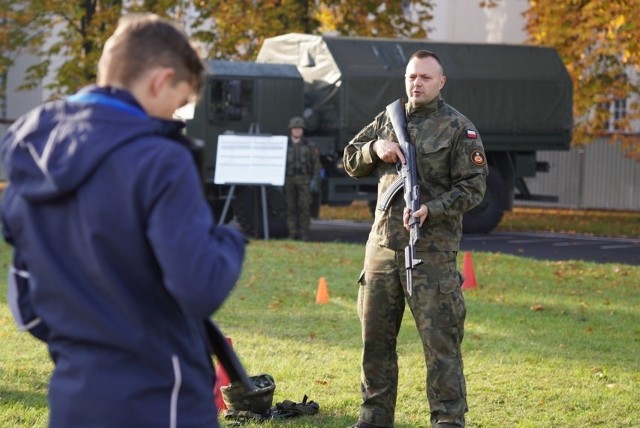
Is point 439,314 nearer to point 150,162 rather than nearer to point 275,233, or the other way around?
point 150,162

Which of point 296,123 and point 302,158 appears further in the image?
point 302,158

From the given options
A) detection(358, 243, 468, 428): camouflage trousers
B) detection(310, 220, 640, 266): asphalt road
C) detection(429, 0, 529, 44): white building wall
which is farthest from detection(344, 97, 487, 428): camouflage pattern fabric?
detection(429, 0, 529, 44): white building wall

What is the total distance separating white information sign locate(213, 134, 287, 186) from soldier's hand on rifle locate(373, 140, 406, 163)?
13.5m

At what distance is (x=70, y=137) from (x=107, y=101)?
0.49ft

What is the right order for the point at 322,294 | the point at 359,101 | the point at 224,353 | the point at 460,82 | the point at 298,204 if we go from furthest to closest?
the point at 460,82
the point at 359,101
the point at 298,204
the point at 322,294
the point at 224,353

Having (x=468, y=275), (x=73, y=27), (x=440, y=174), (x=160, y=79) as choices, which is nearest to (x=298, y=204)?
(x=468, y=275)

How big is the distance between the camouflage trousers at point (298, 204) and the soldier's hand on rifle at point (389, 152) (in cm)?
1371

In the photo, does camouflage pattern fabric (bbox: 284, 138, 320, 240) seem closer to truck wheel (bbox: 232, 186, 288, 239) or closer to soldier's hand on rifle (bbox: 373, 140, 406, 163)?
truck wheel (bbox: 232, 186, 288, 239)

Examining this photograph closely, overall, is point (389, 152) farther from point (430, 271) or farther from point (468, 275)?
point (468, 275)

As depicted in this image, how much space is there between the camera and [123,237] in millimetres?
2920

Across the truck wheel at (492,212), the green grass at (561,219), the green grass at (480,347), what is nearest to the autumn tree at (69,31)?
the green grass at (561,219)

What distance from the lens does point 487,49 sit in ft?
77.4

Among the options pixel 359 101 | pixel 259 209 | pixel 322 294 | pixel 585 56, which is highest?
pixel 585 56

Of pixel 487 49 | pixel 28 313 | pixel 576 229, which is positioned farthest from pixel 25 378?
pixel 576 229
